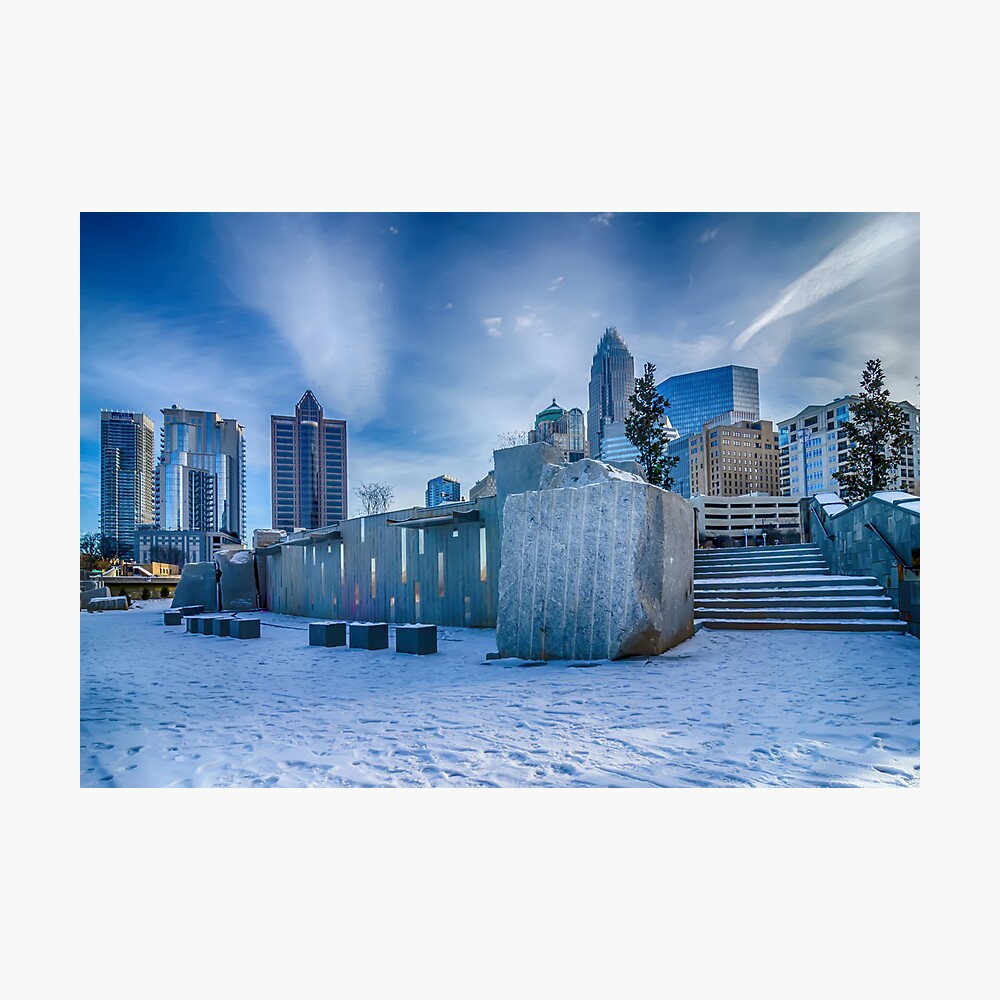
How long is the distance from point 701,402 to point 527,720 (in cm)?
1552

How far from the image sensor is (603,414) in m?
15.8

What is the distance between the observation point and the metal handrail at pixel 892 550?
580 cm

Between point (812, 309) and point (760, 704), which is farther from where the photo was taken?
point (812, 309)

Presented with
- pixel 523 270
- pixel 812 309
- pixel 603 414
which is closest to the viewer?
pixel 523 270

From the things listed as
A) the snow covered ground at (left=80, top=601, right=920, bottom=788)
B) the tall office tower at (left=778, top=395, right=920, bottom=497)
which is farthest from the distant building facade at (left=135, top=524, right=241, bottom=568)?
the tall office tower at (left=778, top=395, right=920, bottom=497)

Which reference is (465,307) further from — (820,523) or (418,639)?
(820,523)

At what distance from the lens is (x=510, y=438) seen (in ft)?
29.1

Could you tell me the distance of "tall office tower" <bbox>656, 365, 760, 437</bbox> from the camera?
12.5 meters

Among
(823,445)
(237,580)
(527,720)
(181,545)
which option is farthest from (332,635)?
(181,545)
